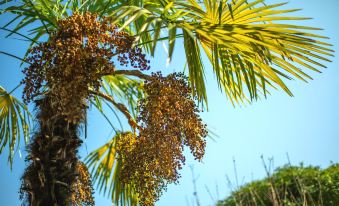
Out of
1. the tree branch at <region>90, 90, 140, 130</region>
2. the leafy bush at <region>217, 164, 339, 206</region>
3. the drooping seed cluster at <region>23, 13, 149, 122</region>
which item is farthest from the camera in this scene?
the leafy bush at <region>217, 164, 339, 206</region>

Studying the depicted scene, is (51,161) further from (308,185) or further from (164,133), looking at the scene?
(308,185)

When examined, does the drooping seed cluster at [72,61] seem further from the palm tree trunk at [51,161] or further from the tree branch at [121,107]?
the tree branch at [121,107]

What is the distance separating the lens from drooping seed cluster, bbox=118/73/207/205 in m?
3.43

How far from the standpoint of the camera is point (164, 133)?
11.2ft

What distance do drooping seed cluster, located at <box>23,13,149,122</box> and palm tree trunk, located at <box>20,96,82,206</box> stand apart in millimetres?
235

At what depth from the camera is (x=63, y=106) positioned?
3.35 m

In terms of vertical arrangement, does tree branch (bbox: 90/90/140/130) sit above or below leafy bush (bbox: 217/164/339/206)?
above

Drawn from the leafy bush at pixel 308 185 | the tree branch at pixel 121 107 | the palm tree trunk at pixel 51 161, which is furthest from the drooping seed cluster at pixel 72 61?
the leafy bush at pixel 308 185

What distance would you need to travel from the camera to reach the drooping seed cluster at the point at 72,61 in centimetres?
318

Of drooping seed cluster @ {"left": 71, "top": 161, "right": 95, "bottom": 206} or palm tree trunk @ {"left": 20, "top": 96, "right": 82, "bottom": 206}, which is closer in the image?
palm tree trunk @ {"left": 20, "top": 96, "right": 82, "bottom": 206}

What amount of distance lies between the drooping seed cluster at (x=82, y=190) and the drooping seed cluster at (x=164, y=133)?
1.40 ft

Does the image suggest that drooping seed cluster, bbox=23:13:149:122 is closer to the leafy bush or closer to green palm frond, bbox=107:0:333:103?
green palm frond, bbox=107:0:333:103

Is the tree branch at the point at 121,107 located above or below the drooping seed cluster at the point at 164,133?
above

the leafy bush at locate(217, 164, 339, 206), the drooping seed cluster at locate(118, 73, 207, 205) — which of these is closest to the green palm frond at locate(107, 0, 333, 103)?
the drooping seed cluster at locate(118, 73, 207, 205)
